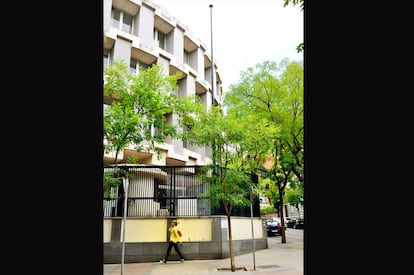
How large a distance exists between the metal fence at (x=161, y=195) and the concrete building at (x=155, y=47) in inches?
197

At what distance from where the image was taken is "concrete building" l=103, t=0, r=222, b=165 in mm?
20844

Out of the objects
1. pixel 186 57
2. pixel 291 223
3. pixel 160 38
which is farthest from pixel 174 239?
pixel 291 223

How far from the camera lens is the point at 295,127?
55.5ft

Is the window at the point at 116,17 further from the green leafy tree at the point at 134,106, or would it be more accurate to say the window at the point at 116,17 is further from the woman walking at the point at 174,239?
the woman walking at the point at 174,239

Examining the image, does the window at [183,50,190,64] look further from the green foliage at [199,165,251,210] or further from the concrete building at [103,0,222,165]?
the green foliage at [199,165,251,210]

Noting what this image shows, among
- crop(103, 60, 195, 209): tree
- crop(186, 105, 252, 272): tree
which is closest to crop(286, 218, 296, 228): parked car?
crop(186, 105, 252, 272): tree

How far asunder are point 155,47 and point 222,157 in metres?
14.4

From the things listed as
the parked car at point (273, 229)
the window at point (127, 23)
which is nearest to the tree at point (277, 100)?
the window at point (127, 23)

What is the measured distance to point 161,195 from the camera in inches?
543

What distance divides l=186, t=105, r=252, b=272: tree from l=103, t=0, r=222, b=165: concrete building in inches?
305

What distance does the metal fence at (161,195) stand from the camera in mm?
13414

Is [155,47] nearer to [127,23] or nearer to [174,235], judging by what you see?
[127,23]
